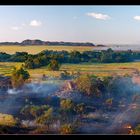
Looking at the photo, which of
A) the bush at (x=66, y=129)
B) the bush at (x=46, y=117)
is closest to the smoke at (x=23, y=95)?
the bush at (x=46, y=117)

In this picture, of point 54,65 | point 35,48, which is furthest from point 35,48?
point 54,65

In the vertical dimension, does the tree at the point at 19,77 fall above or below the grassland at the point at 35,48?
below

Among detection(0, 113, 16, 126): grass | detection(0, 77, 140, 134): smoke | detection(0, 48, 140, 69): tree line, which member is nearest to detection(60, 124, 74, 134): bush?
detection(0, 77, 140, 134): smoke

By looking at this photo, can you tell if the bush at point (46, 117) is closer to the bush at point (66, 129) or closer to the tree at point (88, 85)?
the bush at point (66, 129)

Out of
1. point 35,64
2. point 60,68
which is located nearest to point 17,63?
point 35,64

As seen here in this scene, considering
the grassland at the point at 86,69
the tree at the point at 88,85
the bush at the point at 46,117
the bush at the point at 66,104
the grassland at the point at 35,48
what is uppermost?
the grassland at the point at 35,48

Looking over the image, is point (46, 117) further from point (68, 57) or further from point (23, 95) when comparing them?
point (68, 57)

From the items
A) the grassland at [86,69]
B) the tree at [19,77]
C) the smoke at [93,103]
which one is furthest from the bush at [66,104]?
the tree at [19,77]

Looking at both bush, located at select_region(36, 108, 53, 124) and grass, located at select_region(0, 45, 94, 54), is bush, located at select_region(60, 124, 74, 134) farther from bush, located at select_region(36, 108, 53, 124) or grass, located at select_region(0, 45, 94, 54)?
grass, located at select_region(0, 45, 94, 54)

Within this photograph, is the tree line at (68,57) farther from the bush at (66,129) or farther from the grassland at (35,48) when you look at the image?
the bush at (66,129)
